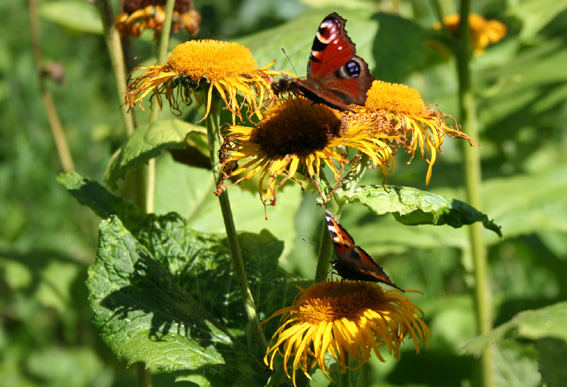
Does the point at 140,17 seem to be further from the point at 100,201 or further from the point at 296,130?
the point at 296,130

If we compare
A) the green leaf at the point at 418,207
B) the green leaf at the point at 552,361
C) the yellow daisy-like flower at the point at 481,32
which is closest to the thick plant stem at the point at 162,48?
the green leaf at the point at 418,207

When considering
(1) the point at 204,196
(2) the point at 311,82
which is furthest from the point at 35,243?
(2) the point at 311,82

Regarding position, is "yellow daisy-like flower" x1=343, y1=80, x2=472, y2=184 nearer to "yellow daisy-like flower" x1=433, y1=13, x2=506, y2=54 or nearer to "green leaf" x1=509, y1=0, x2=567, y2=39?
"green leaf" x1=509, y1=0, x2=567, y2=39

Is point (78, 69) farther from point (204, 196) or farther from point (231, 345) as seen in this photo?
point (231, 345)

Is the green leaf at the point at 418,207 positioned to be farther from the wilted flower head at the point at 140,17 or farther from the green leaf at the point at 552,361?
the wilted flower head at the point at 140,17

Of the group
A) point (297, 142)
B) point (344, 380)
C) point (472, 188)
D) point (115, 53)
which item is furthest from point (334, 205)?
point (472, 188)

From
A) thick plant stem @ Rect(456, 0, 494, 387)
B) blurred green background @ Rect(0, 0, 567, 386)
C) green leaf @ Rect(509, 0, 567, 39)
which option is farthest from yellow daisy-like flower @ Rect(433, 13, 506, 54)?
thick plant stem @ Rect(456, 0, 494, 387)

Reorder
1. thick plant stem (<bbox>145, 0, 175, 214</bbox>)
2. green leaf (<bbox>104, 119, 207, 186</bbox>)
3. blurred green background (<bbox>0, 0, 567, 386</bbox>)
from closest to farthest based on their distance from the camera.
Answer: green leaf (<bbox>104, 119, 207, 186</bbox>)
thick plant stem (<bbox>145, 0, 175, 214</bbox>)
blurred green background (<bbox>0, 0, 567, 386</bbox>)
